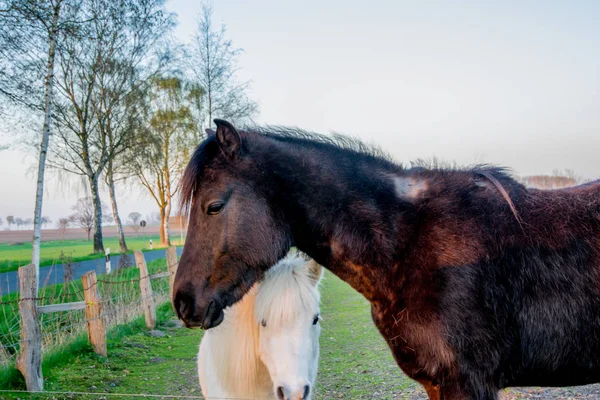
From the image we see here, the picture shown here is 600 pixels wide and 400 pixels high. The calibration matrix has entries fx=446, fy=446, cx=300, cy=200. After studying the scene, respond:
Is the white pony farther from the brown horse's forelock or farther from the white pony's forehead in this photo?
the brown horse's forelock

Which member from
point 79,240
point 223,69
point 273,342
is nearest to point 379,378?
point 273,342

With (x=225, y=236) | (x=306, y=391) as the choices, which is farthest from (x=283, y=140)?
(x=306, y=391)

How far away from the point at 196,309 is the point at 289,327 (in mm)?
1031

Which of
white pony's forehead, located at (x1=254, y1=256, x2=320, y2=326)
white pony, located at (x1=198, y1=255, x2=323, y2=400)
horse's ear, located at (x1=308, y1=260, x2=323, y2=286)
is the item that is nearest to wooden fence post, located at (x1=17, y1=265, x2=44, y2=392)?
white pony, located at (x1=198, y1=255, x2=323, y2=400)

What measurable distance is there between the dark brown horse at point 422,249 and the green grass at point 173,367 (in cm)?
272

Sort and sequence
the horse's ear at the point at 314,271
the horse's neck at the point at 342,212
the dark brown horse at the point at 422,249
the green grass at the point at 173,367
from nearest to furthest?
1. the dark brown horse at the point at 422,249
2. the horse's neck at the point at 342,212
3. the horse's ear at the point at 314,271
4. the green grass at the point at 173,367

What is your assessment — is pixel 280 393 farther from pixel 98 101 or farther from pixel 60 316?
pixel 98 101

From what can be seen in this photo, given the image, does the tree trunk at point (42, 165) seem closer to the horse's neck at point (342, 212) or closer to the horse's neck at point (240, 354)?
the horse's neck at point (240, 354)

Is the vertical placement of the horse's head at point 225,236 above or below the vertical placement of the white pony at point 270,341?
above

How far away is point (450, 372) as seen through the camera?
76.5 inches

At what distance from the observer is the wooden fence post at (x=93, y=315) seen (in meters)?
7.14

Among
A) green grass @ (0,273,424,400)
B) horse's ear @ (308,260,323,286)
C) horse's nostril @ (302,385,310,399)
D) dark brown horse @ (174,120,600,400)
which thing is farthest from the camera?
green grass @ (0,273,424,400)

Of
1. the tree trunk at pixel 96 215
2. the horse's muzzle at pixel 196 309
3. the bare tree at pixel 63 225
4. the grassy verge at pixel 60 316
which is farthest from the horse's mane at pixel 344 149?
the bare tree at pixel 63 225

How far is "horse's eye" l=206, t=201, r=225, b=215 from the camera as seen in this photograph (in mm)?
2303
